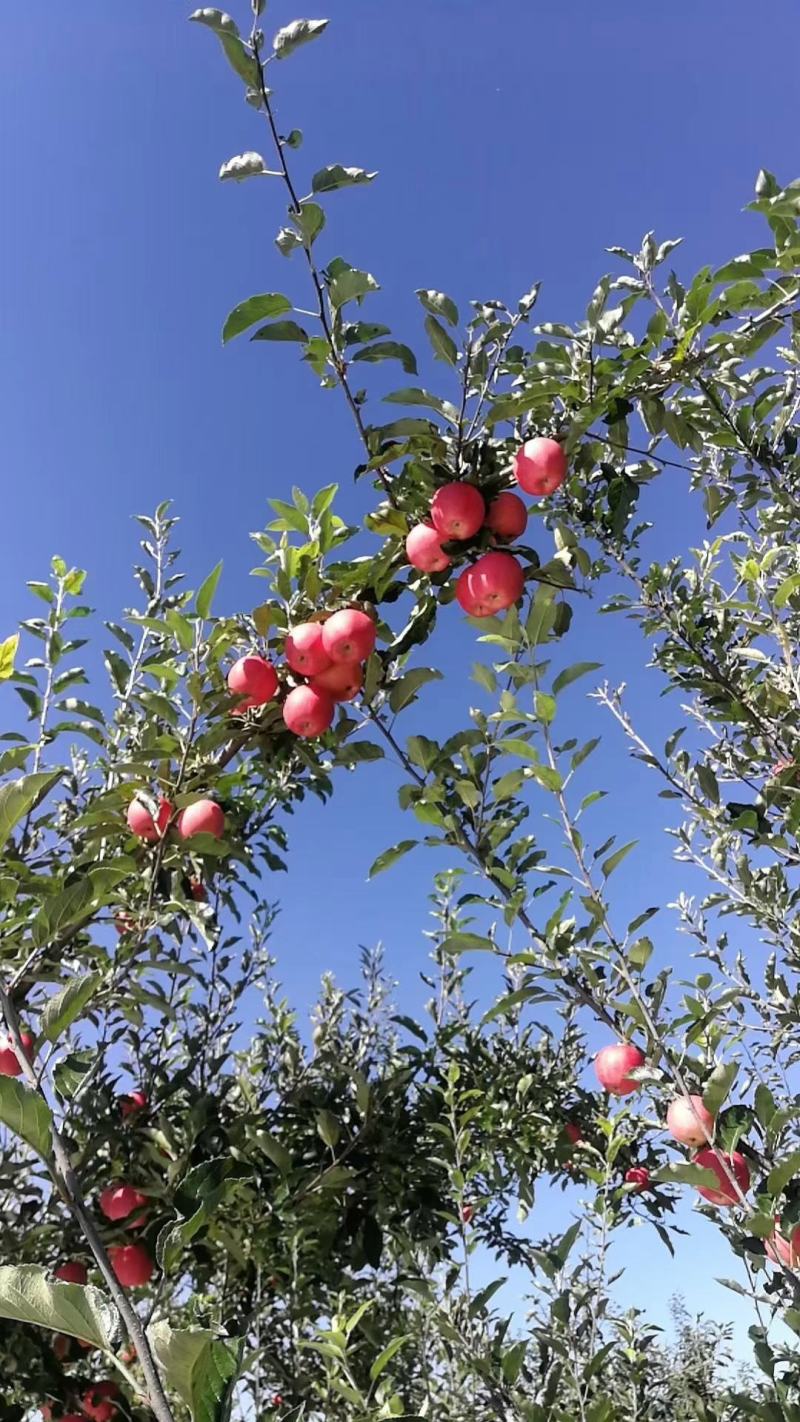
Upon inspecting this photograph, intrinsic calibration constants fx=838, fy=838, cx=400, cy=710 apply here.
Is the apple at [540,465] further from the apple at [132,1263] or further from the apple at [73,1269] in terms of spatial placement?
the apple at [73,1269]

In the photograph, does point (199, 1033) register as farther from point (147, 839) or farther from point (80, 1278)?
point (147, 839)

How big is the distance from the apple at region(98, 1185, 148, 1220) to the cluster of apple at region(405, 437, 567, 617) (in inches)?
87.7

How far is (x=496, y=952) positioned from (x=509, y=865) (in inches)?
11.6

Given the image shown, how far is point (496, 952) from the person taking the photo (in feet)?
5.92

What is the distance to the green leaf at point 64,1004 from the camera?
108cm

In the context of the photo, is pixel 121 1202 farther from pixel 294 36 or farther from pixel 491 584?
pixel 294 36

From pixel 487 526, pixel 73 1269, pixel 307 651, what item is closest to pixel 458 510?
pixel 487 526

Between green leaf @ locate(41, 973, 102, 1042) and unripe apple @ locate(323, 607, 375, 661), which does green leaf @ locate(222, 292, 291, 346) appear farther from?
green leaf @ locate(41, 973, 102, 1042)

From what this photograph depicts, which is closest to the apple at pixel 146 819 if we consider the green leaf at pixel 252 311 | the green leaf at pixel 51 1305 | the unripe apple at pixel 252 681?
the unripe apple at pixel 252 681

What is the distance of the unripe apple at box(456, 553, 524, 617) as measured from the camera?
2.10 m

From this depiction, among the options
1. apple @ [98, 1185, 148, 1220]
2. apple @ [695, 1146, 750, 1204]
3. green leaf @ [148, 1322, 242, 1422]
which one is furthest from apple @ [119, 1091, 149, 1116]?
green leaf @ [148, 1322, 242, 1422]

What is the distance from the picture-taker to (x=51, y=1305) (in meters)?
0.76

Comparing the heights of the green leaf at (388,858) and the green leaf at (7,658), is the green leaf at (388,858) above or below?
below

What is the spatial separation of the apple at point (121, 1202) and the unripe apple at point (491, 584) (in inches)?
88.0
